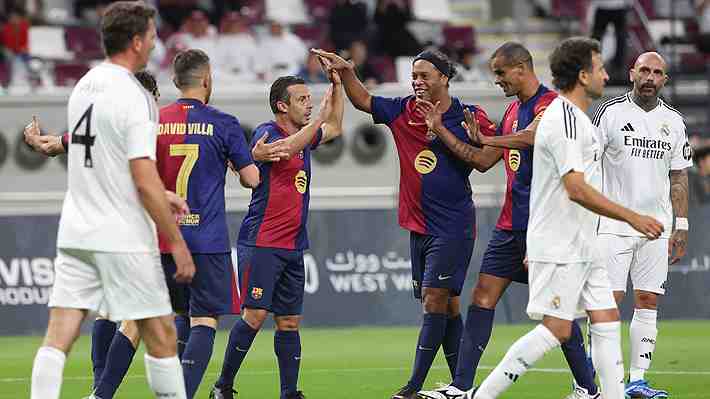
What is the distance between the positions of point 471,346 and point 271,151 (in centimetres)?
191

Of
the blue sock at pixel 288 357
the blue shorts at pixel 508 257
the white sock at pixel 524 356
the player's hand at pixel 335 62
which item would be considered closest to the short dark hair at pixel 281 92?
the player's hand at pixel 335 62

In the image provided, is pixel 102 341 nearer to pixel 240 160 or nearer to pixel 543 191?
pixel 240 160

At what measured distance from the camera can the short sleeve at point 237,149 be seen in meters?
8.13

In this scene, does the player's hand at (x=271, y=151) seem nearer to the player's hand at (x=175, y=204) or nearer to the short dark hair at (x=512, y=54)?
the short dark hair at (x=512, y=54)

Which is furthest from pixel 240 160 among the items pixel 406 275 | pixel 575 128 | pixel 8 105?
pixel 8 105

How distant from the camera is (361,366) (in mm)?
11891

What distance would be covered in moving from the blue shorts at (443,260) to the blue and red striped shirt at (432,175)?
6 centimetres

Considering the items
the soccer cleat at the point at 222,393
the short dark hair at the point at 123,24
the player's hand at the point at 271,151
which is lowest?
the soccer cleat at the point at 222,393

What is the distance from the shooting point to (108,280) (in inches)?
267

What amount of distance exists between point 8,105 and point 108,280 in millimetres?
13070

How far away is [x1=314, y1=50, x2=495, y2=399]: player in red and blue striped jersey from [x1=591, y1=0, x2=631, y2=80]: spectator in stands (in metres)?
11.9

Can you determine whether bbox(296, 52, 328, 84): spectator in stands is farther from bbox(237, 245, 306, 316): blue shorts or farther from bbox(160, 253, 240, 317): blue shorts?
bbox(160, 253, 240, 317): blue shorts

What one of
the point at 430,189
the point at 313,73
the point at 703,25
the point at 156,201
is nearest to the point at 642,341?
the point at 430,189

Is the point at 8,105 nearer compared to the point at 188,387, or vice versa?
the point at 188,387
